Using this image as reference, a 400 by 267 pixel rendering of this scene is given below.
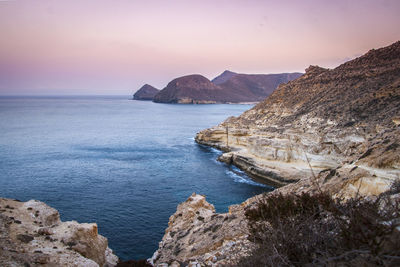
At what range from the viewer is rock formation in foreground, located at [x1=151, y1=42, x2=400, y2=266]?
4.23 metres

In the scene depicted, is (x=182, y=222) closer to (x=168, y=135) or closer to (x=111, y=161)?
(x=111, y=161)

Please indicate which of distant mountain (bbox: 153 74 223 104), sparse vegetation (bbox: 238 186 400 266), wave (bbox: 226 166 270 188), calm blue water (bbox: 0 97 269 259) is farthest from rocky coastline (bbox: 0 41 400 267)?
distant mountain (bbox: 153 74 223 104)

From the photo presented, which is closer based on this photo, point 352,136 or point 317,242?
point 317,242

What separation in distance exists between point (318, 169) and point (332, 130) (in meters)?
5.38

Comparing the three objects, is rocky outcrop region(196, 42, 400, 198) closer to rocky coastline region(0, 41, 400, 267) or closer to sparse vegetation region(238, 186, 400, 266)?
rocky coastline region(0, 41, 400, 267)

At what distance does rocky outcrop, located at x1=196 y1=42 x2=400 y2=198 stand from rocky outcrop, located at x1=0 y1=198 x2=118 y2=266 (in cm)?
1083

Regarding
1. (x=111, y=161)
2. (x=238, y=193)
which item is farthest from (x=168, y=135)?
(x=238, y=193)

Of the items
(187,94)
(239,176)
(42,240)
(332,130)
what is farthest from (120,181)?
(187,94)

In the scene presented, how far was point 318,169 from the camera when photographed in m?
23.4

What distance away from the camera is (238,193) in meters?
23.3

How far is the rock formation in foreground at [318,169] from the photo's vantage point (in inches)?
166

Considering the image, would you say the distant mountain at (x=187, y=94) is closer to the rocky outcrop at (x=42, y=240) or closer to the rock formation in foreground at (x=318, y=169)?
the rock formation in foreground at (x=318, y=169)

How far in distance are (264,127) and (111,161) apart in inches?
798

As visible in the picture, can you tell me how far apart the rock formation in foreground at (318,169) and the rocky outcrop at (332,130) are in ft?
0.26
